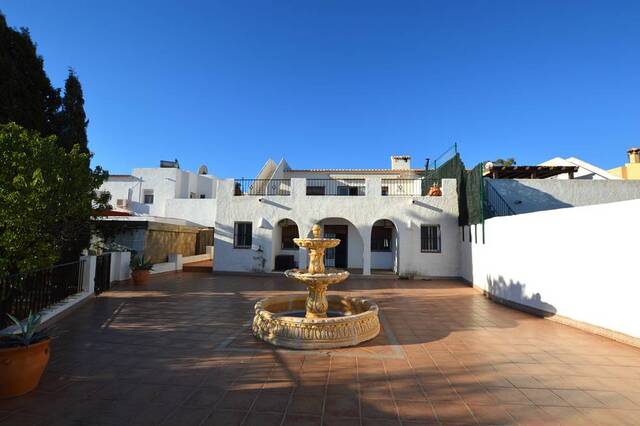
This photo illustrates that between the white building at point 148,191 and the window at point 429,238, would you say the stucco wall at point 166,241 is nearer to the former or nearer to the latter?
the white building at point 148,191

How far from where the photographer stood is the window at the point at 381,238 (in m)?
16.2

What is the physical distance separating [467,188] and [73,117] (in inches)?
609

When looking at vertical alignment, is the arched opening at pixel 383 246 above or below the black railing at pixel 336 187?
below

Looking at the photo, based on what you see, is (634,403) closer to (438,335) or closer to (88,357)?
(438,335)

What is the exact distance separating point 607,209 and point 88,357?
30.7 ft

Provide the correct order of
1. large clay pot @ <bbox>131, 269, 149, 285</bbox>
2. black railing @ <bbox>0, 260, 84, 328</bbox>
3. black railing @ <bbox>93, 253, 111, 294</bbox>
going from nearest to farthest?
black railing @ <bbox>0, 260, 84, 328</bbox>, black railing @ <bbox>93, 253, 111, 294</bbox>, large clay pot @ <bbox>131, 269, 149, 285</bbox>

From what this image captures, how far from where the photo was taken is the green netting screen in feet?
34.4

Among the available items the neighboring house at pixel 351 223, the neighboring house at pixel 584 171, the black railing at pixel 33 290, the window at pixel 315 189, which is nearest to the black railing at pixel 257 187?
the neighboring house at pixel 351 223

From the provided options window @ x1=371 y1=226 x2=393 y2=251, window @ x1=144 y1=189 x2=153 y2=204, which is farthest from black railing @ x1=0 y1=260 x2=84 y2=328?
window @ x1=144 y1=189 x2=153 y2=204

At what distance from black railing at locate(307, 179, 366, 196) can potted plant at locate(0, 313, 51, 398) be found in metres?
16.3

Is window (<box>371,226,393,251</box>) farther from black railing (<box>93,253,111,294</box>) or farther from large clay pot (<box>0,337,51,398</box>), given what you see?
large clay pot (<box>0,337,51,398</box>)

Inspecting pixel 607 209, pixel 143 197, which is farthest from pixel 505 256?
pixel 143 197

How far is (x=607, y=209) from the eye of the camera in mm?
5676

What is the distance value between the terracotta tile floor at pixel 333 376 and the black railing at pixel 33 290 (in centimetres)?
70
